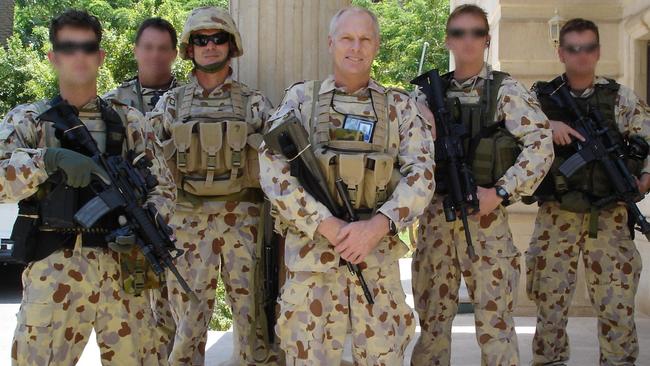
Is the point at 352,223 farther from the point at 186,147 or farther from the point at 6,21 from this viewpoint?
the point at 6,21

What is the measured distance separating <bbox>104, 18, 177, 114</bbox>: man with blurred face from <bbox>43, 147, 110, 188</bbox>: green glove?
167cm

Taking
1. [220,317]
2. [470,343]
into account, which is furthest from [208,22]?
[220,317]

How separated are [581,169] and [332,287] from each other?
203 centimetres

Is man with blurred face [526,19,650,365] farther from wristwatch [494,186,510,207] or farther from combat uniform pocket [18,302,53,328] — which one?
combat uniform pocket [18,302,53,328]

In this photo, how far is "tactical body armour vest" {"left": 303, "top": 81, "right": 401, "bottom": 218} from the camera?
11.5 feet

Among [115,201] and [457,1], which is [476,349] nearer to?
[115,201]

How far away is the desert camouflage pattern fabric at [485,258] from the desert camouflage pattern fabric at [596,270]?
74 cm

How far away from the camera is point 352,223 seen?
344cm

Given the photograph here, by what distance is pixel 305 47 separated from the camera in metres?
5.01

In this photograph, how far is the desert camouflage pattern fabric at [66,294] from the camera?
10.8ft

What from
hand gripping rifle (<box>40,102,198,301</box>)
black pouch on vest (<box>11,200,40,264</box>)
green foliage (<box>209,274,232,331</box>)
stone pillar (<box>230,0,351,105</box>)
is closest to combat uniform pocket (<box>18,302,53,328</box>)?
black pouch on vest (<box>11,200,40,264</box>)

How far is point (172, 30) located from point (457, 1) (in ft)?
18.9

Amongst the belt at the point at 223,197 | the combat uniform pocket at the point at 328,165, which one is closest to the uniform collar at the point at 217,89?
the belt at the point at 223,197

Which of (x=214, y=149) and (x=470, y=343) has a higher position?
(x=214, y=149)
